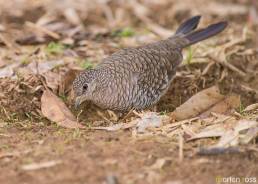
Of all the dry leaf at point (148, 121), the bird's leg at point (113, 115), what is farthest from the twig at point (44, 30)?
the dry leaf at point (148, 121)

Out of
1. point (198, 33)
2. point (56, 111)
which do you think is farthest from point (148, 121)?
point (198, 33)

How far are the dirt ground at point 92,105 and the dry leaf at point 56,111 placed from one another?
83 millimetres

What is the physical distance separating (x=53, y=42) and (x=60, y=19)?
4.29 ft

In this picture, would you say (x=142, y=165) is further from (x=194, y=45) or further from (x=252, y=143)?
(x=194, y=45)

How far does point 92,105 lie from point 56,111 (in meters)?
0.84

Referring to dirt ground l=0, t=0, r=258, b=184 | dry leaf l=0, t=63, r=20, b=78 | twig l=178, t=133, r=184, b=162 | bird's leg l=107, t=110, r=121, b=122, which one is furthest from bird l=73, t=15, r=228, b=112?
twig l=178, t=133, r=184, b=162

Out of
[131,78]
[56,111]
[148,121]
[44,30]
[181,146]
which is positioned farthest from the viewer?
[44,30]

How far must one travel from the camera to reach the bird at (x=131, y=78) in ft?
20.3

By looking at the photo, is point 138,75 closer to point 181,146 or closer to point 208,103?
point 208,103

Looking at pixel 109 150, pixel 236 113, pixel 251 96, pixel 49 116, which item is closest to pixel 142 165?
pixel 109 150

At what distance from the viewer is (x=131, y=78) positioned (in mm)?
6473

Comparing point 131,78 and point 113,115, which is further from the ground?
point 131,78

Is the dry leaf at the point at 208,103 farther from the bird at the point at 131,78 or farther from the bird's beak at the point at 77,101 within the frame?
the bird's beak at the point at 77,101

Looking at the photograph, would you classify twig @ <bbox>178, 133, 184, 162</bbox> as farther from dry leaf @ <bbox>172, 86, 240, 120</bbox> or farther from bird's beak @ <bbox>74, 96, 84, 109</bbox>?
bird's beak @ <bbox>74, 96, 84, 109</bbox>
